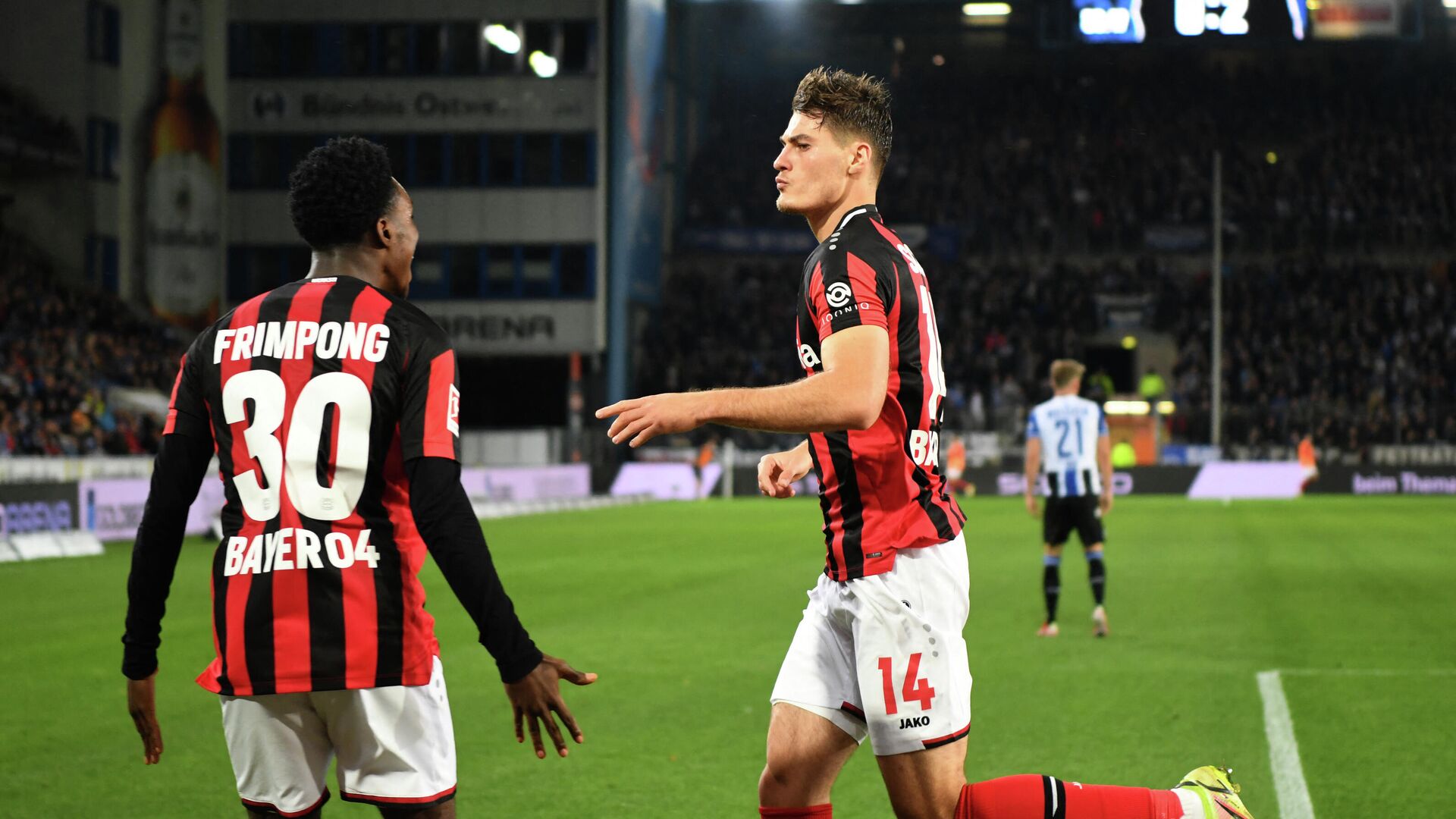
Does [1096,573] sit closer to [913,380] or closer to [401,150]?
[913,380]

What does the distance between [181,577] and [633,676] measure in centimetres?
981

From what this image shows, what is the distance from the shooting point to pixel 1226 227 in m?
49.4

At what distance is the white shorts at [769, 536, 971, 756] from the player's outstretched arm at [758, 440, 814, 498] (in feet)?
2.12

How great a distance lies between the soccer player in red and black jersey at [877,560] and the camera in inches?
158

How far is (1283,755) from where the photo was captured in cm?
779

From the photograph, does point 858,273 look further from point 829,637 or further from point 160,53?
point 160,53

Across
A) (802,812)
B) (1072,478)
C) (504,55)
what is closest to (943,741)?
(802,812)

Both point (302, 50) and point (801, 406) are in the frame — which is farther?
point (302, 50)

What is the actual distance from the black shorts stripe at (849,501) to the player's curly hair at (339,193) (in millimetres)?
1286

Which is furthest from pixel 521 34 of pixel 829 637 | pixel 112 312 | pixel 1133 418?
pixel 829 637

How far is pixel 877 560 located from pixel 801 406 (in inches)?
26.2

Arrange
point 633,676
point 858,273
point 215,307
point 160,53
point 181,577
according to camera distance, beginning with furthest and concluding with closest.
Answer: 1. point 215,307
2. point 160,53
3. point 181,577
4. point 633,676
5. point 858,273

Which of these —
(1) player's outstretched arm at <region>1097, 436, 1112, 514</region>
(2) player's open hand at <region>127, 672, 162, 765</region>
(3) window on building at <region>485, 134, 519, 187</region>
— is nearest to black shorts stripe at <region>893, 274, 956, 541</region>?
(2) player's open hand at <region>127, 672, 162, 765</region>

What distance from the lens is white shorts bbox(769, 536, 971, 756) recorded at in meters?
4.04
